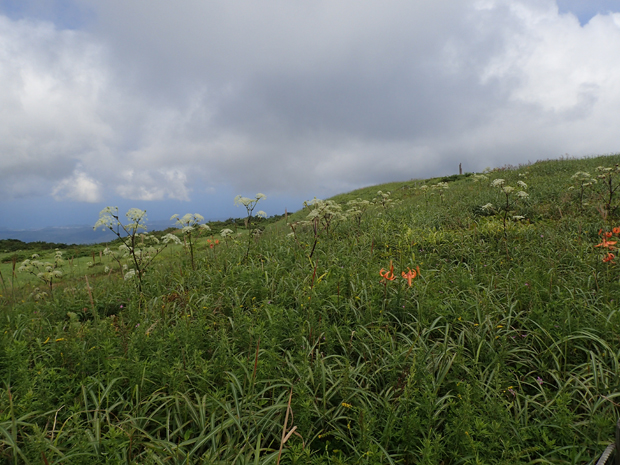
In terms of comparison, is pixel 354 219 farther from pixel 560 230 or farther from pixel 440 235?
pixel 560 230

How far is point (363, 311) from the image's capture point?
3.86 metres

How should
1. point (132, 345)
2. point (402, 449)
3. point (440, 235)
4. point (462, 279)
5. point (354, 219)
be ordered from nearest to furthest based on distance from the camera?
point (402, 449), point (132, 345), point (462, 279), point (440, 235), point (354, 219)

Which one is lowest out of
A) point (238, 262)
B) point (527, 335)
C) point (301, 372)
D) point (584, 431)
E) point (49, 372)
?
point (584, 431)

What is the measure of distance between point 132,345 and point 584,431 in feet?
12.0

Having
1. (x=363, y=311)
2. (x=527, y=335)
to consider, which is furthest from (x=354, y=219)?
(x=527, y=335)

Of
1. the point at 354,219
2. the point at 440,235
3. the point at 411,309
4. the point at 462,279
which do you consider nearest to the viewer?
the point at 411,309

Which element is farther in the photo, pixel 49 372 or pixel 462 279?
pixel 462 279

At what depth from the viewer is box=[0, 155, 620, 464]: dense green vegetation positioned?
2.05 m

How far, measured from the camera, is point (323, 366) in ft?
8.57

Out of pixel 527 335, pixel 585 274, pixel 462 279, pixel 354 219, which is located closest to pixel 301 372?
pixel 527 335

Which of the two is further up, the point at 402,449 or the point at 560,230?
the point at 560,230

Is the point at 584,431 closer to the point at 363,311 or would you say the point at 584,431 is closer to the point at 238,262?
the point at 363,311

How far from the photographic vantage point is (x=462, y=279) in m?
4.36

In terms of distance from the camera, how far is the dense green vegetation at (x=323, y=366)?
205 centimetres
